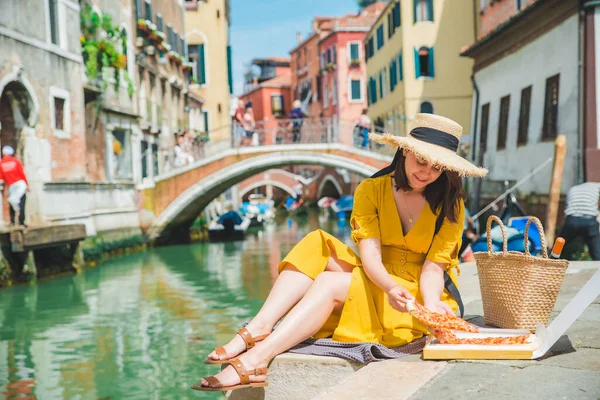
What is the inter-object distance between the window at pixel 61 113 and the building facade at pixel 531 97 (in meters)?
7.24

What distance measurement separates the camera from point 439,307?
2.78 m

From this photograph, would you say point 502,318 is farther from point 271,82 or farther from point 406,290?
point 271,82

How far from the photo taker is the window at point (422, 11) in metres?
21.5

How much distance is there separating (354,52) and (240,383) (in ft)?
106

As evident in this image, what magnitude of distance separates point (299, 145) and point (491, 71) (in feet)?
18.3

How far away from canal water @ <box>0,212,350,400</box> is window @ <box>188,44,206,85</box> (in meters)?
12.4

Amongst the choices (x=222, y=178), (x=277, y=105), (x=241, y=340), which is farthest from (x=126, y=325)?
(x=277, y=105)

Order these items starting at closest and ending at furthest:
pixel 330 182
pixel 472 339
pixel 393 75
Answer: pixel 472 339 < pixel 393 75 < pixel 330 182

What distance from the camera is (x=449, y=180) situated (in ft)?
9.42

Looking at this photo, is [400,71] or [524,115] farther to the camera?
[400,71]

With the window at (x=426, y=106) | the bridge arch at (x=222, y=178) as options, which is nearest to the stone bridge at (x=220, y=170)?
the bridge arch at (x=222, y=178)

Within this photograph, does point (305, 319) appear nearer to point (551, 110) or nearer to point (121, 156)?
point (551, 110)

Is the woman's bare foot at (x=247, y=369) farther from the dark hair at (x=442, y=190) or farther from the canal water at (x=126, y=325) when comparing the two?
the canal water at (x=126, y=325)

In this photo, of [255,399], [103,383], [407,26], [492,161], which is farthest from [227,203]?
[255,399]
